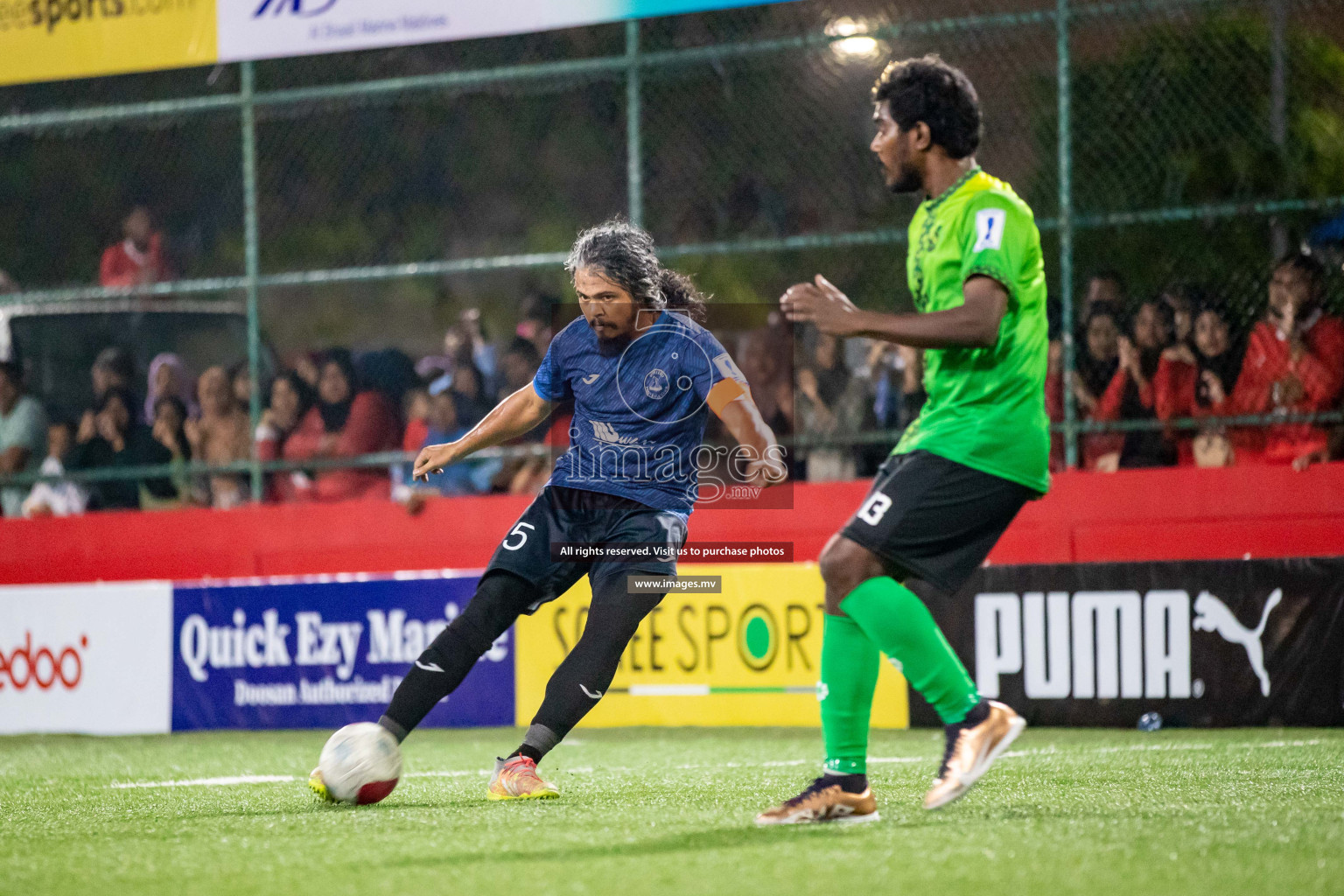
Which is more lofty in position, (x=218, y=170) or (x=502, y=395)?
(x=218, y=170)

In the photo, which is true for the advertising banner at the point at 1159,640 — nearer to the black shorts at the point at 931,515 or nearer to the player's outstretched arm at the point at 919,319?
the black shorts at the point at 931,515

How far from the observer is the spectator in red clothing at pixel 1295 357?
9.21 m

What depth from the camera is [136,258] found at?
13859 mm

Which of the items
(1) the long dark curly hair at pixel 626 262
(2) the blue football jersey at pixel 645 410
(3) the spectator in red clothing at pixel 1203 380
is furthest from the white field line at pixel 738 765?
(3) the spectator in red clothing at pixel 1203 380

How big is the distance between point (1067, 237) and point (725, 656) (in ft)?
10.2

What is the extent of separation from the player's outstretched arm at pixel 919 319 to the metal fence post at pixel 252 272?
7.69 metres

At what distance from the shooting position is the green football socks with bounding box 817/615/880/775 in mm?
4812

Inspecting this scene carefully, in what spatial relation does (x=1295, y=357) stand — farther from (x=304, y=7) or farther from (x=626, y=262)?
(x=304, y=7)

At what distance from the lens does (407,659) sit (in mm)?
9984

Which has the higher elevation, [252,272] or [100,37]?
[100,37]

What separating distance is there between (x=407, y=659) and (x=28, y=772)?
2711mm

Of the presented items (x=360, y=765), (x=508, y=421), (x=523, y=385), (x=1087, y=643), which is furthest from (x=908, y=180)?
(x=523, y=385)

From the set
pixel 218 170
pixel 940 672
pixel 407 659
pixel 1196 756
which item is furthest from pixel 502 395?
pixel 218 170

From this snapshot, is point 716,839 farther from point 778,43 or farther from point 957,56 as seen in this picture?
point 957,56
